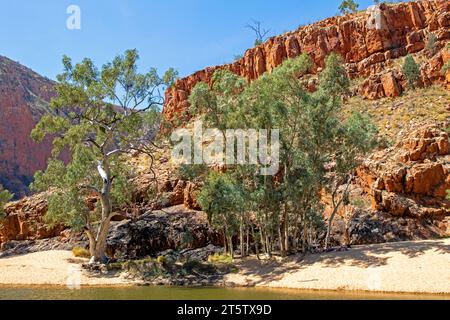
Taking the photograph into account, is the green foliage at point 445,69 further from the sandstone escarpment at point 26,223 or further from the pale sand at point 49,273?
the sandstone escarpment at point 26,223

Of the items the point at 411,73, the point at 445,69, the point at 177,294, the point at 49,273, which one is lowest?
the point at 177,294

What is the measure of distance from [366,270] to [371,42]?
168ft

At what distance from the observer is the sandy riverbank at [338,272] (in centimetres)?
1847

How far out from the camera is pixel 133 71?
27.9 m

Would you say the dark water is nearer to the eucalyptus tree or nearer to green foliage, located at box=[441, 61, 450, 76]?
the eucalyptus tree

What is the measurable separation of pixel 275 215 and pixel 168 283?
7.30 m

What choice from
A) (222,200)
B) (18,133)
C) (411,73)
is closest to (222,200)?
(222,200)

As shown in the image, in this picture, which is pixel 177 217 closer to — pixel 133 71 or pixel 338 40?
pixel 133 71

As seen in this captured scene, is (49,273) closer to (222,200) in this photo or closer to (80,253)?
(80,253)

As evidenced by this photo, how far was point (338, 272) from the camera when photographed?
2070cm

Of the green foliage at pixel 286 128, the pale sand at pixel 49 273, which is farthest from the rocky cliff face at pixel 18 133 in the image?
the green foliage at pixel 286 128
